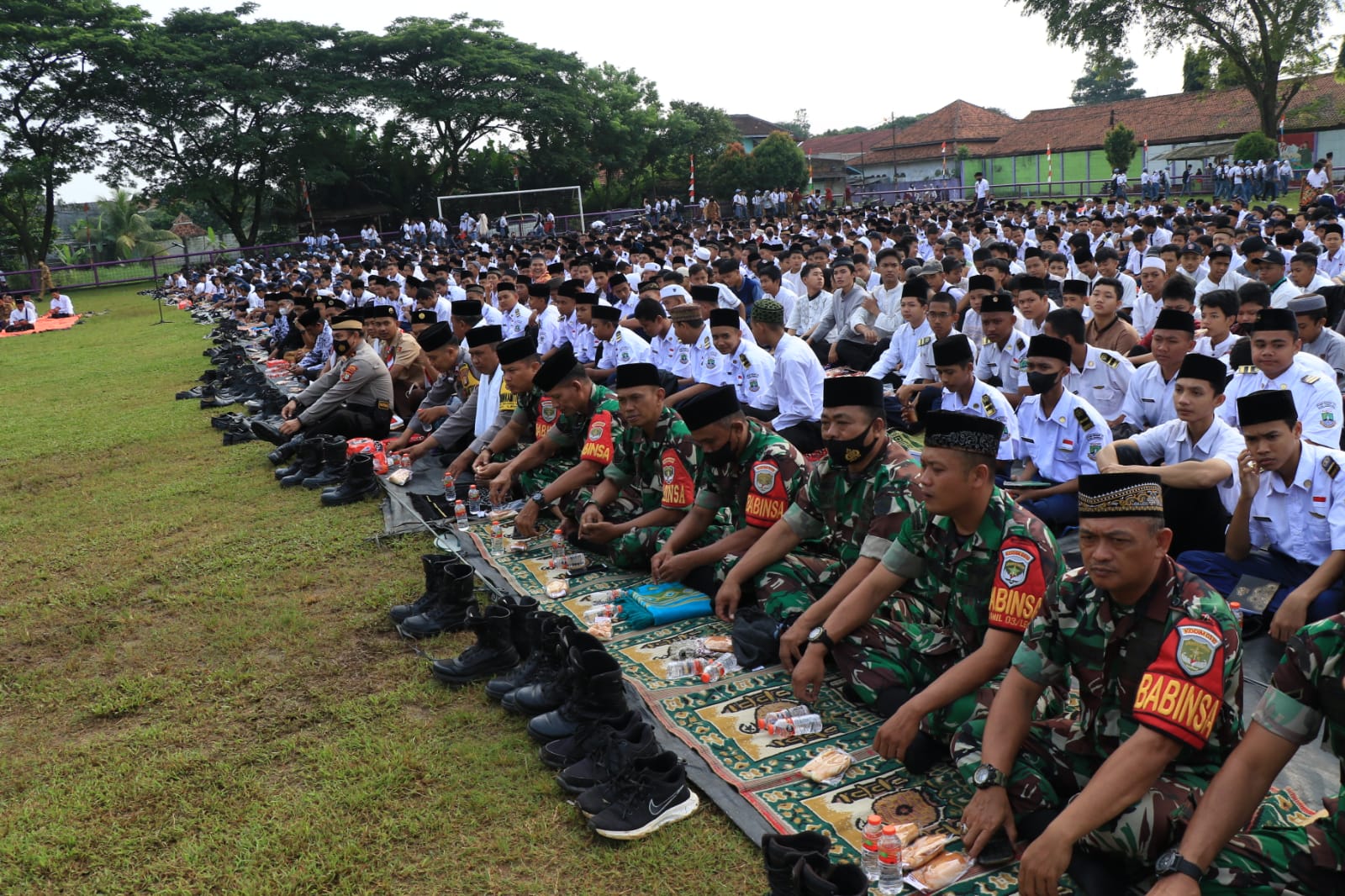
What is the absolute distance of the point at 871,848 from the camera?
2805 millimetres

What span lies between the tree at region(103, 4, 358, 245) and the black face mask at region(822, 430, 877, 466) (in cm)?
3860

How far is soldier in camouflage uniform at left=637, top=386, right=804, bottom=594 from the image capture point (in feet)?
14.9

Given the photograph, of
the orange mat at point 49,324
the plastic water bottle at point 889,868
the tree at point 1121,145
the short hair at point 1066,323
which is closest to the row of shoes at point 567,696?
the plastic water bottle at point 889,868

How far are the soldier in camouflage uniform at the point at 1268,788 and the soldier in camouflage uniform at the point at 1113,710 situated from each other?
153mm

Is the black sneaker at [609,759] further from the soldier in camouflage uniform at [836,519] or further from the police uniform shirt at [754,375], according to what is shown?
the police uniform shirt at [754,375]

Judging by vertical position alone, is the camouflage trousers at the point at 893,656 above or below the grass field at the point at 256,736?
above

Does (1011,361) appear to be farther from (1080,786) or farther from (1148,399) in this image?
(1080,786)

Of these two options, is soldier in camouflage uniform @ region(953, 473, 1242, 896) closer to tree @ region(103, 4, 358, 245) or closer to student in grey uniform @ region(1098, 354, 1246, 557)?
student in grey uniform @ region(1098, 354, 1246, 557)

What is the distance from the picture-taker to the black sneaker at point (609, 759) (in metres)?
3.31

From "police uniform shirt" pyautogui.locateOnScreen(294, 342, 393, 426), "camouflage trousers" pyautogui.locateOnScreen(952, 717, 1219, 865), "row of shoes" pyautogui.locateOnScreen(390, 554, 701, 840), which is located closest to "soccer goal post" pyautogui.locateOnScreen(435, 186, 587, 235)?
"police uniform shirt" pyautogui.locateOnScreen(294, 342, 393, 426)

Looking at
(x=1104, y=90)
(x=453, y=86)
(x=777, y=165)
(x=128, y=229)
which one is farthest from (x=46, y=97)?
(x=1104, y=90)

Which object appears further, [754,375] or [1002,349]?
[754,375]

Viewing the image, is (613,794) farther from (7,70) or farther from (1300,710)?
(7,70)

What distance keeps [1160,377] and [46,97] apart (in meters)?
40.2
